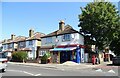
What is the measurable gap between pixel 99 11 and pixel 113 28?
384 cm

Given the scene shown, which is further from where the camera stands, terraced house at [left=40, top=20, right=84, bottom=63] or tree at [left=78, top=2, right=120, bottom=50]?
A: terraced house at [left=40, top=20, right=84, bottom=63]

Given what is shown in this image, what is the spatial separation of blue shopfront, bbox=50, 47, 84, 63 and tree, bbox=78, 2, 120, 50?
396 centimetres

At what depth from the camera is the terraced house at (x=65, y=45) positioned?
4397 cm

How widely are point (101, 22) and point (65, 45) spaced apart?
8.84 meters

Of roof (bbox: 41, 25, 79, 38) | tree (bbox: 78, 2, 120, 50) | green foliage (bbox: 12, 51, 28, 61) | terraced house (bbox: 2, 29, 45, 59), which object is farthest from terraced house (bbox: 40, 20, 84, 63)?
terraced house (bbox: 2, 29, 45, 59)

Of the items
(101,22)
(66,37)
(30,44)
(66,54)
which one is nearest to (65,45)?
(66,37)

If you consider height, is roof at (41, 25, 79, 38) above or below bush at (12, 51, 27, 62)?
above

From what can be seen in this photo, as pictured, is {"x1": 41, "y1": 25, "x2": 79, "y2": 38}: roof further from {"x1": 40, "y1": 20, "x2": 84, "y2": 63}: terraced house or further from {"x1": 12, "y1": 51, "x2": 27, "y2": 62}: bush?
{"x1": 12, "y1": 51, "x2": 27, "y2": 62}: bush

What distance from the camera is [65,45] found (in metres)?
46.5

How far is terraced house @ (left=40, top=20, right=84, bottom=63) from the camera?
44.0 meters

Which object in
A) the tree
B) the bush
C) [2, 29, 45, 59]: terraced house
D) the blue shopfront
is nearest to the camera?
the tree

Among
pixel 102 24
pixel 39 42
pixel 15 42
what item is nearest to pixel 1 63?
pixel 102 24

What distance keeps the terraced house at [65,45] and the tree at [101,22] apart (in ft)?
8.26

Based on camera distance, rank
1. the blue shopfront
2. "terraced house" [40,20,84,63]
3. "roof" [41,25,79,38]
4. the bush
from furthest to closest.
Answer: the bush < "roof" [41,25,79,38] < "terraced house" [40,20,84,63] < the blue shopfront
